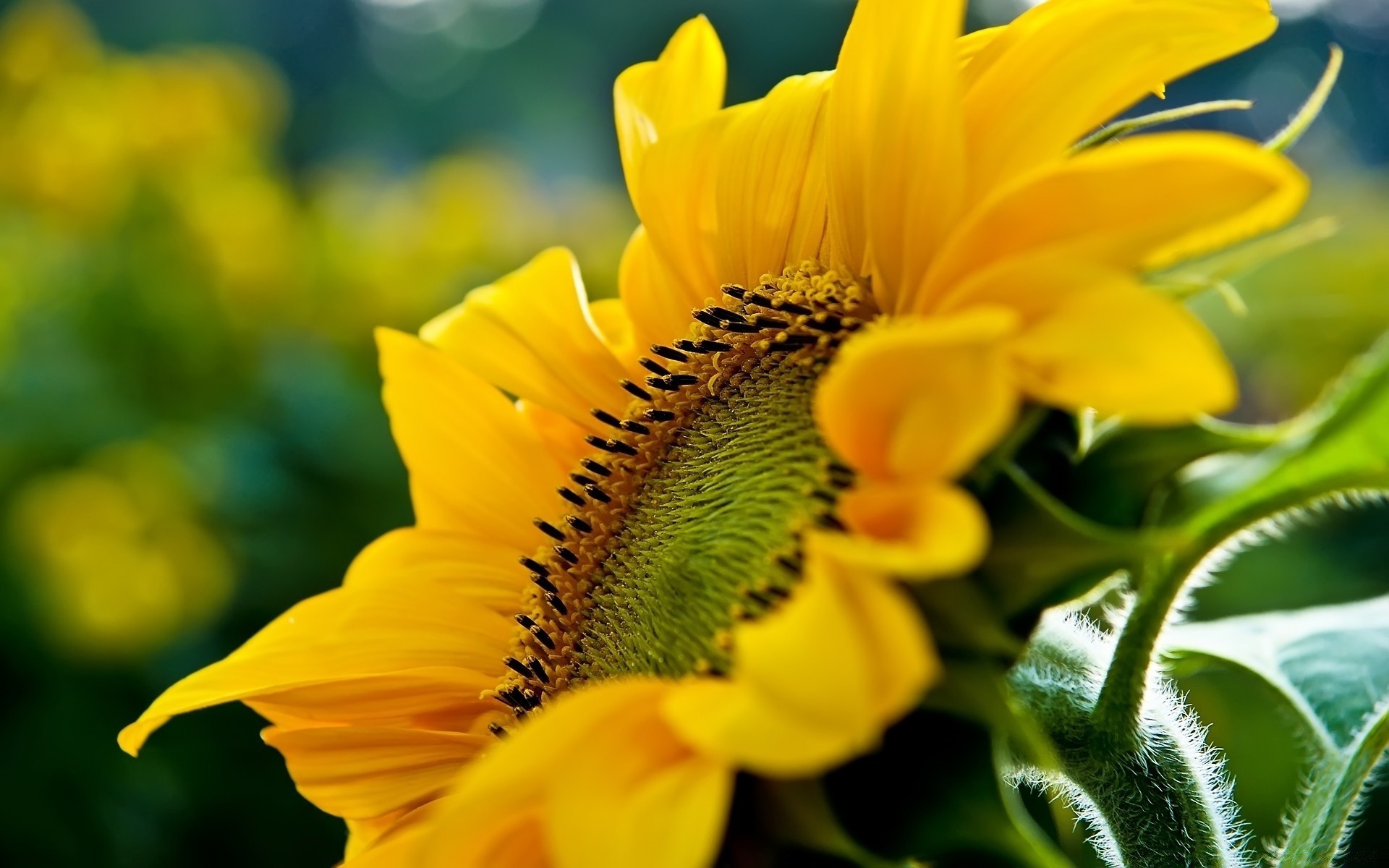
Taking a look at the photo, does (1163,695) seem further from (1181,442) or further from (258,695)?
(258,695)

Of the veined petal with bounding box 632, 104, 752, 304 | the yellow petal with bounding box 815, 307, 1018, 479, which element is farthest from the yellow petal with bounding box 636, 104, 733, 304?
the yellow petal with bounding box 815, 307, 1018, 479

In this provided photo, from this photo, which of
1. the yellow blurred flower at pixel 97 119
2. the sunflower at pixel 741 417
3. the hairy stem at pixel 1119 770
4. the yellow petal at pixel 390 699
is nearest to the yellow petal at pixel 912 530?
the sunflower at pixel 741 417

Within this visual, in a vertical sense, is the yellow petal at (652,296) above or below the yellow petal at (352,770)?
above

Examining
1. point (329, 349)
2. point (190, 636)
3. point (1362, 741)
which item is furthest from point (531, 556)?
point (329, 349)

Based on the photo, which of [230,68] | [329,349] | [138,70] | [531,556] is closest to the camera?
[531,556]

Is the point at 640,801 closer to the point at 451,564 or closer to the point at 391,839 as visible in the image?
the point at 391,839

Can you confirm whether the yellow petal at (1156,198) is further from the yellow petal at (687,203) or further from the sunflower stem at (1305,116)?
the yellow petal at (687,203)

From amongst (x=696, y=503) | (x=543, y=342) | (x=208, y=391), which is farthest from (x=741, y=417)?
(x=208, y=391)
